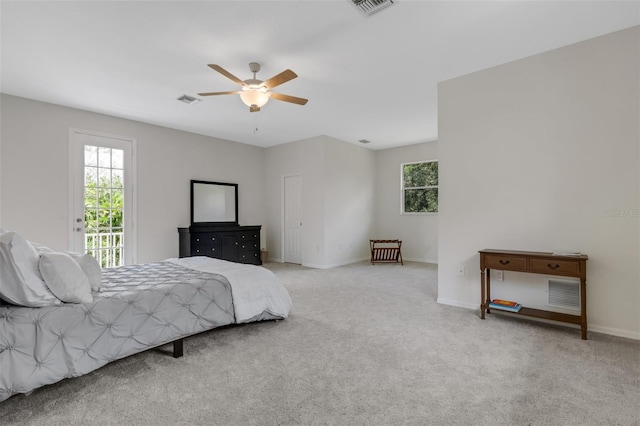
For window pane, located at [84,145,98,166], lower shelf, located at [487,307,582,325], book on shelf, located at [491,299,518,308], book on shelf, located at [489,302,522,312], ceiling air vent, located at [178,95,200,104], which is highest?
ceiling air vent, located at [178,95,200,104]

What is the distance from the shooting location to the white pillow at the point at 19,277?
1.78 meters

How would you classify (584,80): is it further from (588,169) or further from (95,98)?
(95,98)

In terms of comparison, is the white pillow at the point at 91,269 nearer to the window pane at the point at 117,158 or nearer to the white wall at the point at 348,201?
the window pane at the point at 117,158

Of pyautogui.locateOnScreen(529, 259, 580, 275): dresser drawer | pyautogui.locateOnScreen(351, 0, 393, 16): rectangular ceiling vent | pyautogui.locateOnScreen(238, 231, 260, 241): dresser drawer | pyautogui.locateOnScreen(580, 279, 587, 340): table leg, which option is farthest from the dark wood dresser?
pyautogui.locateOnScreen(580, 279, 587, 340): table leg

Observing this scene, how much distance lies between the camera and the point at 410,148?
728cm

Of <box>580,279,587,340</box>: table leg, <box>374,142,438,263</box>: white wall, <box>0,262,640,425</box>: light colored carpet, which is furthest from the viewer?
<box>374,142,438,263</box>: white wall

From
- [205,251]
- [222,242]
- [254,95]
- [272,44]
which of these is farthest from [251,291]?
[222,242]

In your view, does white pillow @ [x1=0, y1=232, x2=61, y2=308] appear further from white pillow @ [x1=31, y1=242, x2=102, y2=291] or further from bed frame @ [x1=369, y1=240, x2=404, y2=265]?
bed frame @ [x1=369, y1=240, x2=404, y2=265]

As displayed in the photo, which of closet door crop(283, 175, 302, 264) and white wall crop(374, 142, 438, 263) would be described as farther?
white wall crop(374, 142, 438, 263)

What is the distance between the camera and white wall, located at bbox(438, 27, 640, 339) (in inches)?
109

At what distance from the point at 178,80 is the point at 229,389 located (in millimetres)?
3307

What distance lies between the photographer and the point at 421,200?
7184 millimetres

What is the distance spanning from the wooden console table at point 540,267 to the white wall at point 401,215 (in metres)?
3.72

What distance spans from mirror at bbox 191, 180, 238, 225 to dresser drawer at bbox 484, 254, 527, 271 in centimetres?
487
